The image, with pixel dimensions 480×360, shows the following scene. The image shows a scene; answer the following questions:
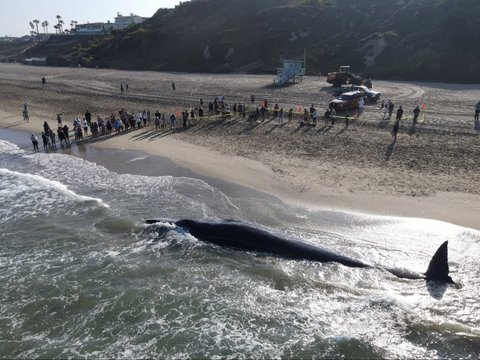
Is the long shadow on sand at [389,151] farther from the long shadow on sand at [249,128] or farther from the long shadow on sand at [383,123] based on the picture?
the long shadow on sand at [249,128]

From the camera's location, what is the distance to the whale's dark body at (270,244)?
13305 mm

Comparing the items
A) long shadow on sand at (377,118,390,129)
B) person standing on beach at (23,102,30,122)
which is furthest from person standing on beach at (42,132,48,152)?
long shadow on sand at (377,118,390,129)

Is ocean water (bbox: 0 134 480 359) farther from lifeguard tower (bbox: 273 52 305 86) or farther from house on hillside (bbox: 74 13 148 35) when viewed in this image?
house on hillside (bbox: 74 13 148 35)

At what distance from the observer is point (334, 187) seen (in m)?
21.1

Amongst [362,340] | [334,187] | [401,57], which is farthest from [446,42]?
[362,340]

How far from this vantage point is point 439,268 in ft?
43.4

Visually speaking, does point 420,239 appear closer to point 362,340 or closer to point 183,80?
point 362,340

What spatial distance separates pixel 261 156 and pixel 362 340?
16.2 m

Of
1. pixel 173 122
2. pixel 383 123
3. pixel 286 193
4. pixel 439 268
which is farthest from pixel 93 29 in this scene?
pixel 439 268

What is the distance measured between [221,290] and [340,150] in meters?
15.2

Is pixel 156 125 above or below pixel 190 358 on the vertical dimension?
above

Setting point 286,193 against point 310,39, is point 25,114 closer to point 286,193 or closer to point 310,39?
point 286,193

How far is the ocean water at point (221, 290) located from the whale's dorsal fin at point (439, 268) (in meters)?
0.35

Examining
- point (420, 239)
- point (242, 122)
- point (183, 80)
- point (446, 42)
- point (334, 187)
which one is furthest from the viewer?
point (183, 80)
